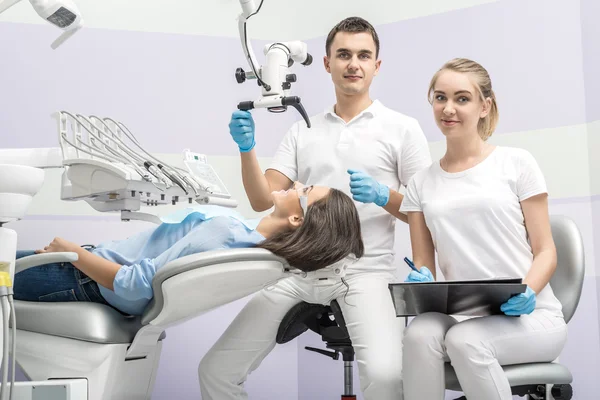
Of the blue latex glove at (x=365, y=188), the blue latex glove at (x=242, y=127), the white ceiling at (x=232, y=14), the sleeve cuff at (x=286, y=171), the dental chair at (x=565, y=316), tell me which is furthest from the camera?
the white ceiling at (x=232, y=14)

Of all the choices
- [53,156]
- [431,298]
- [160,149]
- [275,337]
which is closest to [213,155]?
[160,149]

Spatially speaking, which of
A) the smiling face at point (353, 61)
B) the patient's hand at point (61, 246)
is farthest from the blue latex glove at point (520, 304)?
the patient's hand at point (61, 246)

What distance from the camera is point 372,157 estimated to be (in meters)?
2.34

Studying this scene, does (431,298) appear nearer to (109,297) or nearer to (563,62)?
(109,297)

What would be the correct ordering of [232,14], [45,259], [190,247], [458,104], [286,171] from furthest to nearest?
[232,14] → [286,171] → [458,104] → [190,247] → [45,259]

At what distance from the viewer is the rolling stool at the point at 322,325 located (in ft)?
7.05

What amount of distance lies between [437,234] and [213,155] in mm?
1629

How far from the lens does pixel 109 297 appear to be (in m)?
1.92

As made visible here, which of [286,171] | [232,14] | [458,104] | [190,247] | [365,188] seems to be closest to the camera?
[190,247]

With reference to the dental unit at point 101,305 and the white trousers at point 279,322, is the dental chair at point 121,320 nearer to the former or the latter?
the dental unit at point 101,305

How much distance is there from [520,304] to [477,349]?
15 cm

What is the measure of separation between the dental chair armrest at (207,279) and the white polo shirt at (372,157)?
1.71 ft

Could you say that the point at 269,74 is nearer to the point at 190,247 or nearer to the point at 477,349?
the point at 190,247

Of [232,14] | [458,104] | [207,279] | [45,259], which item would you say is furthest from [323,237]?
[232,14]
